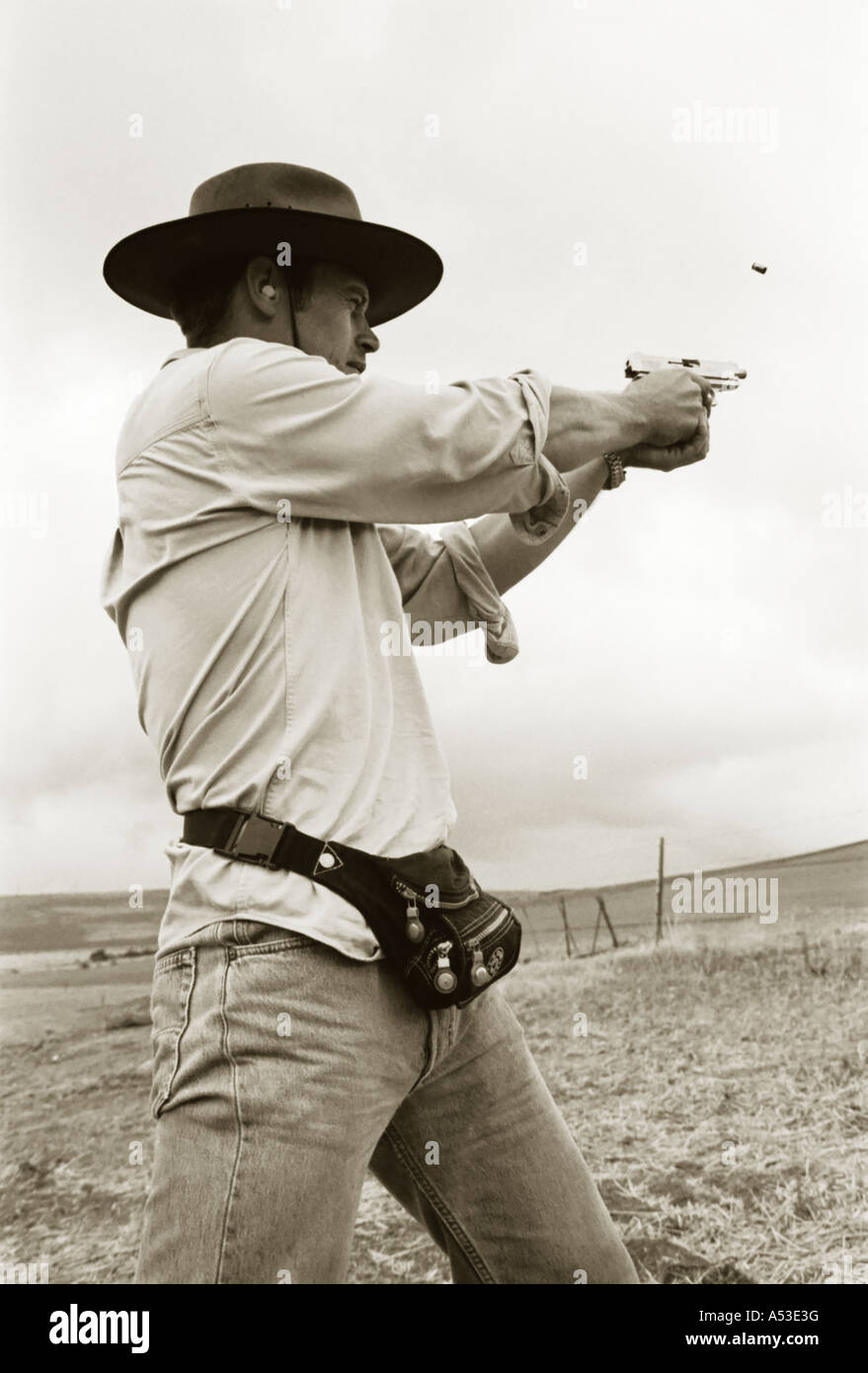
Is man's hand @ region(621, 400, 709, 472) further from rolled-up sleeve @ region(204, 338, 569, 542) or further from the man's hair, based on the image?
the man's hair

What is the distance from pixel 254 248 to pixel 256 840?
118 centimetres

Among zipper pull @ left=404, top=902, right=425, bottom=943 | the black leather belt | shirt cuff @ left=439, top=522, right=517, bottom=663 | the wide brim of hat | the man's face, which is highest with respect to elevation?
Result: the wide brim of hat

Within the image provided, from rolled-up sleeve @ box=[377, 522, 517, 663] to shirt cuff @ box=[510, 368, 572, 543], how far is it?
366mm

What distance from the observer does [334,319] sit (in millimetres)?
2527

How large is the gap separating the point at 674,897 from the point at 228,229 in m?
13.0

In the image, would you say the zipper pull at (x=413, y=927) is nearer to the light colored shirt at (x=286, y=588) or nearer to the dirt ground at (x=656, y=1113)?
the light colored shirt at (x=286, y=588)

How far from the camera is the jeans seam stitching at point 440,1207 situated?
97.6 inches

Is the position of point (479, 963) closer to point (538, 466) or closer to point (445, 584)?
point (538, 466)

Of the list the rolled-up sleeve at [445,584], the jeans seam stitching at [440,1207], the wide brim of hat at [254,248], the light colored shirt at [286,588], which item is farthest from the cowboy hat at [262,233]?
the jeans seam stitching at [440,1207]

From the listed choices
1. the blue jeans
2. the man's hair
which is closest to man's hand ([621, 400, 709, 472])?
the man's hair

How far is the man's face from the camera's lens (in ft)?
8.21

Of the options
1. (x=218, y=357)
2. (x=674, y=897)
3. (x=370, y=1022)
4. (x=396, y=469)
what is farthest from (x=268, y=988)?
(x=674, y=897)

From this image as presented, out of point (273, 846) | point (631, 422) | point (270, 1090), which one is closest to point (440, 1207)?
point (270, 1090)
